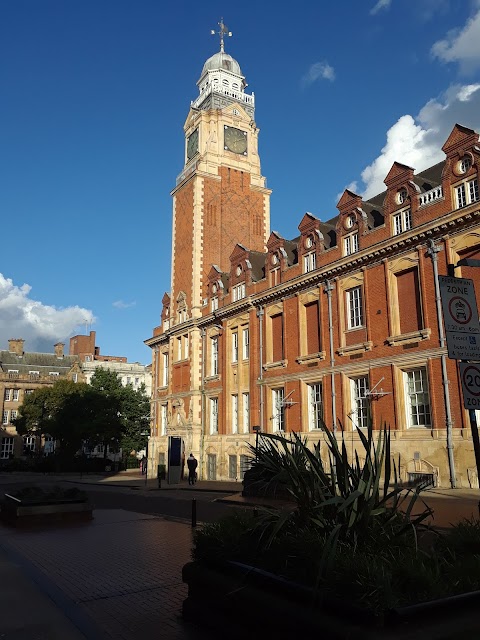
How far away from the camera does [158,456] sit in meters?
44.5

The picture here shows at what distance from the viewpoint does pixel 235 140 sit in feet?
152

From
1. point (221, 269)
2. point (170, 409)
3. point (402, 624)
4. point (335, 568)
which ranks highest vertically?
point (221, 269)

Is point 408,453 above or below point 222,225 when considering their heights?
below

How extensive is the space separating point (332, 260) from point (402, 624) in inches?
1026

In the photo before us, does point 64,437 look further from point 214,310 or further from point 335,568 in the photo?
point 335,568

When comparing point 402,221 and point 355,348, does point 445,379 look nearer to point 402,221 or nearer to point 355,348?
point 355,348

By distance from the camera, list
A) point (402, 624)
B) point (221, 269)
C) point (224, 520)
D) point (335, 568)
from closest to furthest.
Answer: point (402, 624)
point (335, 568)
point (224, 520)
point (221, 269)

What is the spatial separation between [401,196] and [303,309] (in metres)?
8.48

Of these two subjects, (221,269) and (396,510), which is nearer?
(396,510)

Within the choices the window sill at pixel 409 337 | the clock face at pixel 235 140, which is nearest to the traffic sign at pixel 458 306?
the window sill at pixel 409 337

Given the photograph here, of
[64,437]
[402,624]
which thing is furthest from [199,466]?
[402,624]

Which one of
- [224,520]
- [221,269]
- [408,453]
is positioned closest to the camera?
[224,520]

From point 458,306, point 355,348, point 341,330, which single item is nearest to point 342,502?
point 458,306

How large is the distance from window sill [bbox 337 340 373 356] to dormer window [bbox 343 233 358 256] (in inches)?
185
